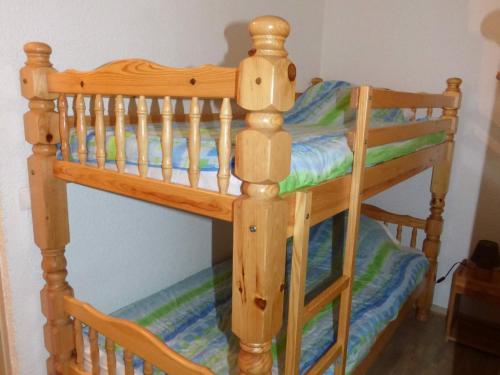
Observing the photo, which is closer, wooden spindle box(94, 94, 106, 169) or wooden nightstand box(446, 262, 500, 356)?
wooden spindle box(94, 94, 106, 169)

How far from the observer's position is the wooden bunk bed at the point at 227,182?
89cm

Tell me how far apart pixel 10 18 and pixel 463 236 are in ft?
8.38

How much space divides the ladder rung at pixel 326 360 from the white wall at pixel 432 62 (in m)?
1.55

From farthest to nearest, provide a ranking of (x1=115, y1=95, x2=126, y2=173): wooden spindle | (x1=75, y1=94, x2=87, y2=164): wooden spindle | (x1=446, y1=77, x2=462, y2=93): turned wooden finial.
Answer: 1. (x1=446, y1=77, x2=462, y2=93): turned wooden finial
2. (x1=75, y1=94, x2=87, y2=164): wooden spindle
3. (x1=115, y1=95, x2=126, y2=173): wooden spindle

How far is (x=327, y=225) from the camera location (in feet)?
8.41

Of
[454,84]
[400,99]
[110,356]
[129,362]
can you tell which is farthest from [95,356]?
[454,84]

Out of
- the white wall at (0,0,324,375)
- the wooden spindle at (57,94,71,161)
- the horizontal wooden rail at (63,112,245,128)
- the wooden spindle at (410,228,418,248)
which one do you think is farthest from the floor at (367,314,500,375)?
the wooden spindle at (57,94,71,161)

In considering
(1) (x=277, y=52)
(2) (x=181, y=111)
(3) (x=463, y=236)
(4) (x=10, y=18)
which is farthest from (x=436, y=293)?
→ (4) (x=10, y=18)

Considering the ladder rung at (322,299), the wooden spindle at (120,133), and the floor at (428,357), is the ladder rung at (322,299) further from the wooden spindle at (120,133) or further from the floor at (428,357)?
the floor at (428,357)

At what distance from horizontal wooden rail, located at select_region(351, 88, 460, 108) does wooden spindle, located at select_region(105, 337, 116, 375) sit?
1.10 metres

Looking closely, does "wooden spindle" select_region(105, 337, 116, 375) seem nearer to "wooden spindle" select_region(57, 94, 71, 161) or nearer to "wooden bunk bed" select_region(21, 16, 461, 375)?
"wooden bunk bed" select_region(21, 16, 461, 375)

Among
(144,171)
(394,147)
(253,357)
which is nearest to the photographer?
(253,357)

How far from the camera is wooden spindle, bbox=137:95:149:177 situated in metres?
1.10

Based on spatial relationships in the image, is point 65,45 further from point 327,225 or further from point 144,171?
point 327,225
